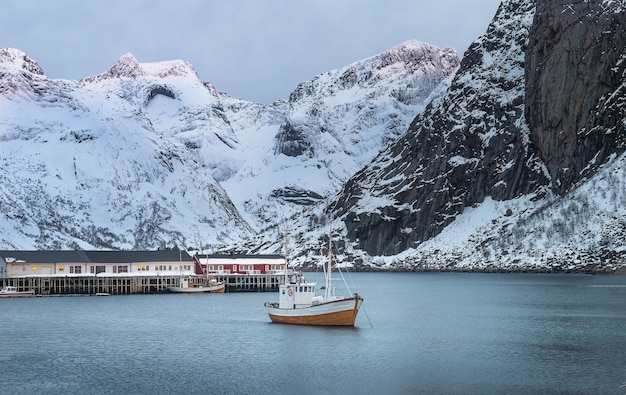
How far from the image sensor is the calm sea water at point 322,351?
72.5 meters

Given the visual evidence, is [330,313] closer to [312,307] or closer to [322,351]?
[312,307]

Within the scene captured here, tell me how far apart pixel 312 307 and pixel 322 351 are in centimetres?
2218

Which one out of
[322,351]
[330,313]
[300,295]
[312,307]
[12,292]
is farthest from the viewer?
[12,292]

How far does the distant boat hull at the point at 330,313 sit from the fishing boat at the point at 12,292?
99753 mm

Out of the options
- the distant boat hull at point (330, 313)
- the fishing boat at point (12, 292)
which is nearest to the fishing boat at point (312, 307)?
the distant boat hull at point (330, 313)

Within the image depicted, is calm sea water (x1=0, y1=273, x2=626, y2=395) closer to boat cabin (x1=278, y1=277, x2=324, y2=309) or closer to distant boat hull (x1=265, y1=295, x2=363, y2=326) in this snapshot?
distant boat hull (x1=265, y1=295, x2=363, y2=326)

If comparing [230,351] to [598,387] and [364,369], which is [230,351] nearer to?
[364,369]

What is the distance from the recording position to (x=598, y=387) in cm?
6931

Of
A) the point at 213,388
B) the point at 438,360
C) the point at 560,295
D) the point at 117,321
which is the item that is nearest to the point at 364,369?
the point at 438,360

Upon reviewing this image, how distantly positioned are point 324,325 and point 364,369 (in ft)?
116

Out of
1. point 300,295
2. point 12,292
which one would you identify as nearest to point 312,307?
point 300,295

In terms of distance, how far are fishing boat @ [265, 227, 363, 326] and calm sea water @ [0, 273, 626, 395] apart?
2370 mm

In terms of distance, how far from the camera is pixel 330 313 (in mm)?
113062

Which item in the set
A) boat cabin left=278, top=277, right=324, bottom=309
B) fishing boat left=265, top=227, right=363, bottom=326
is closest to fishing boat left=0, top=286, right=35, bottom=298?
fishing boat left=265, top=227, right=363, bottom=326
